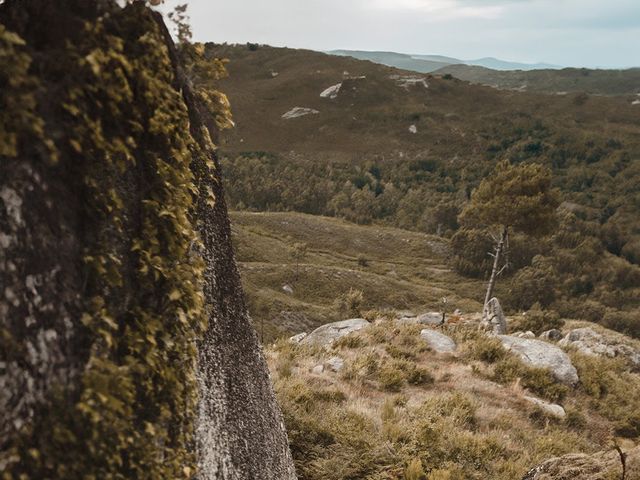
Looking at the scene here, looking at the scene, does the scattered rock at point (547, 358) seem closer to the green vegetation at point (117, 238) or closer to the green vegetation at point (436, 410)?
the green vegetation at point (436, 410)

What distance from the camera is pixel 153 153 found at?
3.43 metres

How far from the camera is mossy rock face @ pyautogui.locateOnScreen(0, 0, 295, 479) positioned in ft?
7.99

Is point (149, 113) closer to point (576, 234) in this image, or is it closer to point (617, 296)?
point (617, 296)

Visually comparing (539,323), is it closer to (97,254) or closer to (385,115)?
(97,254)

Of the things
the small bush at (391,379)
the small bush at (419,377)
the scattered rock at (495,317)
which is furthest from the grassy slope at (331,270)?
the small bush at (391,379)

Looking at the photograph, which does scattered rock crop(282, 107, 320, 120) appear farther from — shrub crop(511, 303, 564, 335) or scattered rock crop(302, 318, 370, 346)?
scattered rock crop(302, 318, 370, 346)

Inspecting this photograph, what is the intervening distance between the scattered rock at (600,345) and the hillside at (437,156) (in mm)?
49448

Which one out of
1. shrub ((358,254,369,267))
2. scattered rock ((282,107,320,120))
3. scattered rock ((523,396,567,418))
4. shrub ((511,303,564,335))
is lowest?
shrub ((358,254,369,267))

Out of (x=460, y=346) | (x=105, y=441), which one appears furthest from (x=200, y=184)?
(x=460, y=346)

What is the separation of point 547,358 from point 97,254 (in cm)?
1672

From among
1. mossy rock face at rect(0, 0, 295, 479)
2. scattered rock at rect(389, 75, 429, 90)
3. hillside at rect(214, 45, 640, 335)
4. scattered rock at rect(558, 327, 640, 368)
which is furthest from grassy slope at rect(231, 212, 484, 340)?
scattered rock at rect(389, 75, 429, 90)

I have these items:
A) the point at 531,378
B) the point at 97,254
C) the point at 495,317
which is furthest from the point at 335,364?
the point at 495,317

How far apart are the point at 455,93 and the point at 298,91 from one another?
58.7 m

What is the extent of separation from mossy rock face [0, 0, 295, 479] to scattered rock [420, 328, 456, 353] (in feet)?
46.0
